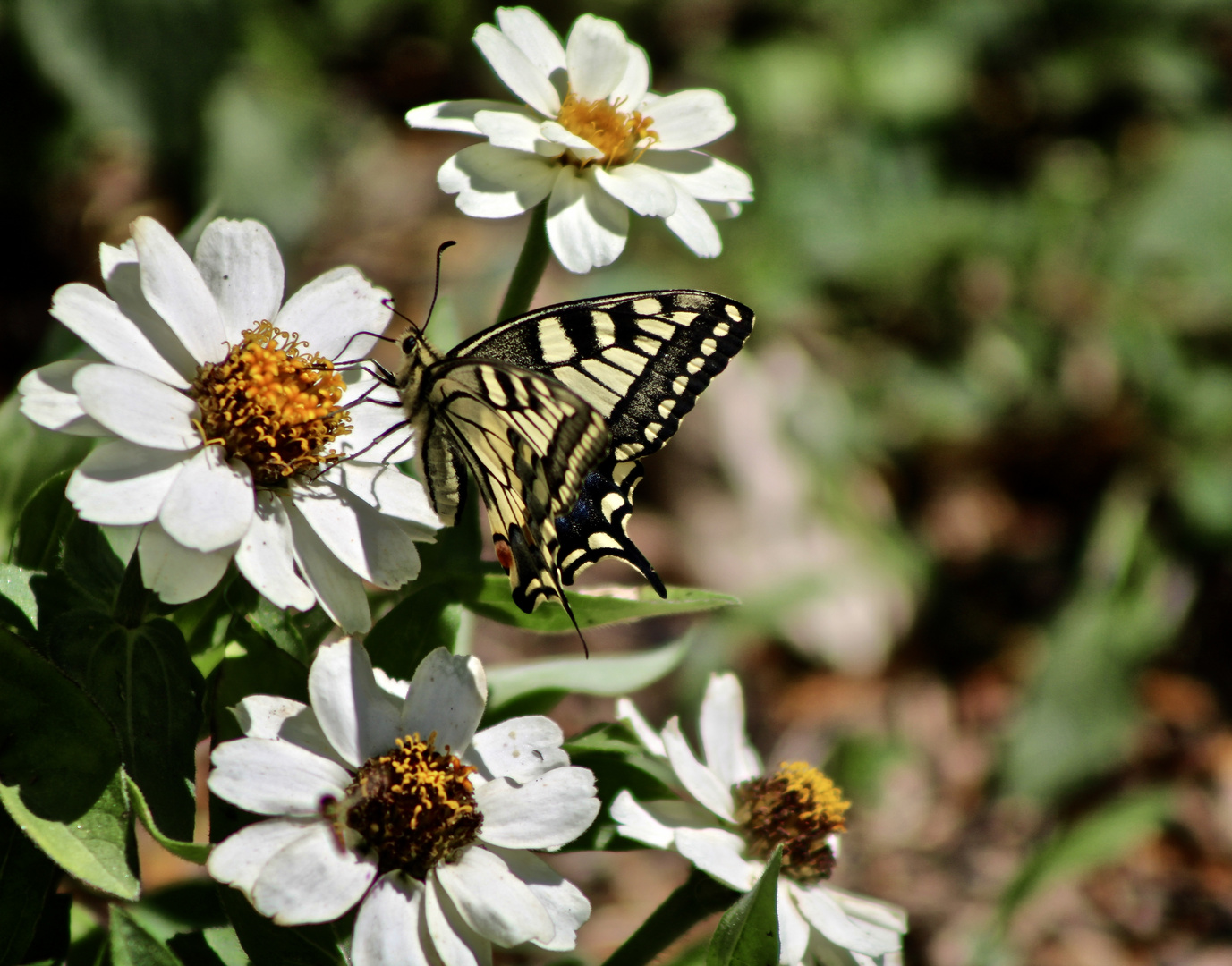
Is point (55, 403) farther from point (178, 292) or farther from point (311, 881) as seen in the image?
point (311, 881)

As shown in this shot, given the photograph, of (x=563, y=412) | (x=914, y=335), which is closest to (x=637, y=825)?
(x=563, y=412)

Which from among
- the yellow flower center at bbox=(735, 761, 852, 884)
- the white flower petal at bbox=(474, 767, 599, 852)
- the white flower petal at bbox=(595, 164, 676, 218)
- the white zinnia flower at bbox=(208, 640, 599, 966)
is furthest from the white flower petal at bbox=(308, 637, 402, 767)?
the white flower petal at bbox=(595, 164, 676, 218)

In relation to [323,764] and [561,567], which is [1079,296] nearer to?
[561,567]

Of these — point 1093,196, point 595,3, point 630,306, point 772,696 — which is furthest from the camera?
point 1093,196

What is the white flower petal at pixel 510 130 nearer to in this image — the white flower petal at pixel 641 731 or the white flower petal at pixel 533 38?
the white flower petal at pixel 533 38

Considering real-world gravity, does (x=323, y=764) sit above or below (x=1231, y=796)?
above

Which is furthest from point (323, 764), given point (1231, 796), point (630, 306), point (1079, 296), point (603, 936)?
point (1079, 296)

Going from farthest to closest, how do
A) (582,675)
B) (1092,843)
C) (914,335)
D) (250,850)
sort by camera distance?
1. (914,335)
2. (1092,843)
3. (582,675)
4. (250,850)
